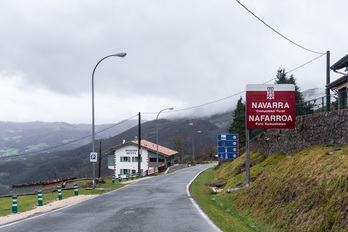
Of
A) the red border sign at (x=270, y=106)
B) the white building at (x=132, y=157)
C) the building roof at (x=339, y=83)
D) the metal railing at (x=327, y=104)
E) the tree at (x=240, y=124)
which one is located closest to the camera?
the metal railing at (x=327, y=104)

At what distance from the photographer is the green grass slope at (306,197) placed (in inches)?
325

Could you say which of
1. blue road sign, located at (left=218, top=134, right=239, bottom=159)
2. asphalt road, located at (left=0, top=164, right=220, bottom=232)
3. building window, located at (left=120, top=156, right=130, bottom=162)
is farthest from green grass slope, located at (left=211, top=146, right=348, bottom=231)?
building window, located at (left=120, top=156, right=130, bottom=162)

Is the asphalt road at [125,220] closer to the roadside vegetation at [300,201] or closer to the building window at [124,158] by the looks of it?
the roadside vegetation at [300,201]

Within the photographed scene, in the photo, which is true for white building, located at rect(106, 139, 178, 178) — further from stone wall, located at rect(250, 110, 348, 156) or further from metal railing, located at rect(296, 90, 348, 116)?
metal railing, located at rect(296, 90, 348, 116)

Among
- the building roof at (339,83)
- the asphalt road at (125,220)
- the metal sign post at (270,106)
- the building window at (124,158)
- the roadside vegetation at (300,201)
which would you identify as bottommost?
the building window at (124,158)

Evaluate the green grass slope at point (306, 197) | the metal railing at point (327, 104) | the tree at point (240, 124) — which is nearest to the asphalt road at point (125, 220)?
the green grass slope at point (306, 197)

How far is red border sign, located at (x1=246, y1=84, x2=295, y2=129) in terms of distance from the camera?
17359 mm

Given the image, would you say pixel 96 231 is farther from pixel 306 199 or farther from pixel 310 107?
pixel 310 107

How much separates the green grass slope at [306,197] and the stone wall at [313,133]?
865 mm

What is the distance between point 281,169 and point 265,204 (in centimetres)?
269

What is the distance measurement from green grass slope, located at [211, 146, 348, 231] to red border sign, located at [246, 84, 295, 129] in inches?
156

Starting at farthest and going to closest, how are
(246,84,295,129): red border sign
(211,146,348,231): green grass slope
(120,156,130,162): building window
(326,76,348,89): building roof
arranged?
(120,156,130,162): building window → (326,76,348,89): building roof → (246,84,295,129): red border sign → (211,146,348,231): green grass slope

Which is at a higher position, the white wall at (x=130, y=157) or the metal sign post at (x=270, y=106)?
the metal sign post at (x=270, y=106)

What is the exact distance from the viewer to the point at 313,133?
1616 centimetres
